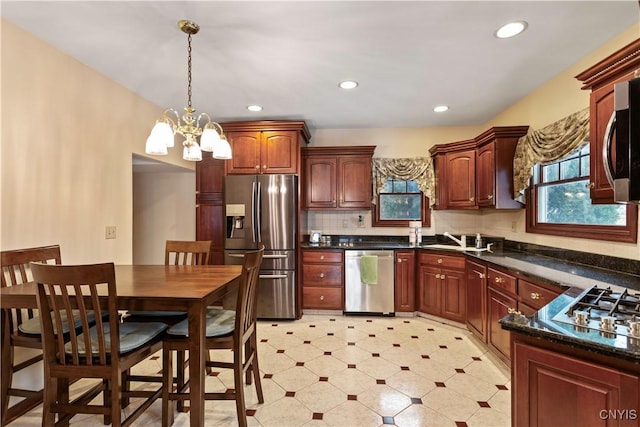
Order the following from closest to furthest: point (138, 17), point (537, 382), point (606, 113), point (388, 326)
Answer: point (537, 382) → point (606, 113) → point (138, 17) → point (388, 326)

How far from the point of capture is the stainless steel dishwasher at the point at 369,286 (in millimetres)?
3797

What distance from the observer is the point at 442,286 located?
11.7 ft

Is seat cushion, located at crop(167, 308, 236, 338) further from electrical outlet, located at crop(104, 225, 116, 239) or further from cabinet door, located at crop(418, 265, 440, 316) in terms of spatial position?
cabinet door, located at crop(418, 265, 440, 316)

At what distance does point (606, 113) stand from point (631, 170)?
0.78 metres

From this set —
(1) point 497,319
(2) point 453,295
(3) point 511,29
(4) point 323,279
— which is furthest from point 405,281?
(3) point 511,29

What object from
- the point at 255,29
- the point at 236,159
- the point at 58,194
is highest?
the point at 255,29

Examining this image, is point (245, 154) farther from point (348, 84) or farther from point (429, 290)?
point (429, 290)

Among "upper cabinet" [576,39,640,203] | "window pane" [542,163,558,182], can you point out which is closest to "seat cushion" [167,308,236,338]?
"upper cabinet" [576,39,640,203]

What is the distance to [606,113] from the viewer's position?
5.66 feet

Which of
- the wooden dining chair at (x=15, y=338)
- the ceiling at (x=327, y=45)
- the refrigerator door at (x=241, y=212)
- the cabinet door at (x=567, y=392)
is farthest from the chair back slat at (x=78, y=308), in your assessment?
the refrigerator door at (x=241, y=212)

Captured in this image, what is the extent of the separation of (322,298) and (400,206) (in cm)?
174

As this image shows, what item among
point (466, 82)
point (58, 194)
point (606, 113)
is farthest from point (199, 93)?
point (606, 113)

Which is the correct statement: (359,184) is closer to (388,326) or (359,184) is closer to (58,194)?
(388,326)

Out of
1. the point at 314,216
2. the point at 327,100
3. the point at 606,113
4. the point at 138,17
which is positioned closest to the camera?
the point at 606,113
